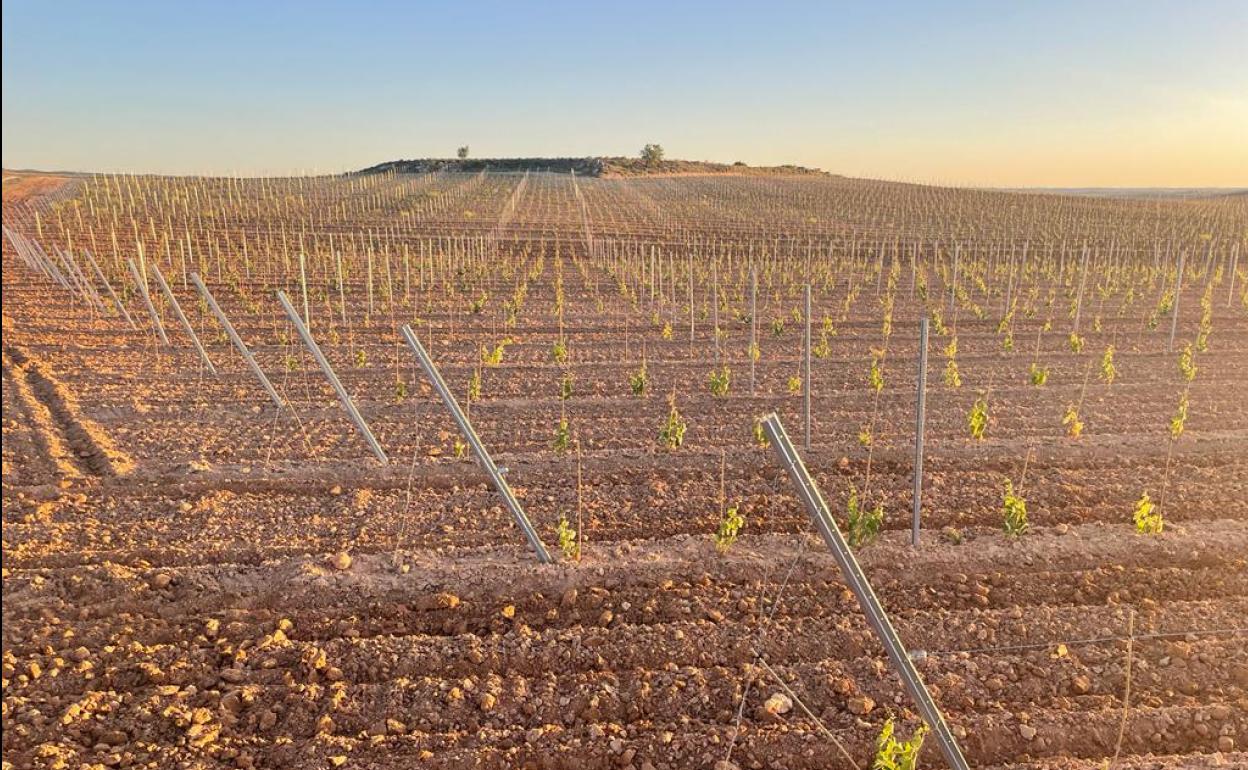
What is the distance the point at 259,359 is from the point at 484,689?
7.02m

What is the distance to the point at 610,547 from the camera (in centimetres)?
463

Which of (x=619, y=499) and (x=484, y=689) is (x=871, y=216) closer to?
(x=619, y=499)

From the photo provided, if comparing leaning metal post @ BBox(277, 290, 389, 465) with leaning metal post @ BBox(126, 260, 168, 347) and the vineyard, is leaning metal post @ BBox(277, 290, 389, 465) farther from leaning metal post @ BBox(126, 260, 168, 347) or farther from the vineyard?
leaning metal post @ BBox(126, 260, 168, 347)

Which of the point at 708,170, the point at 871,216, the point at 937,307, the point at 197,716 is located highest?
the point at 708,170

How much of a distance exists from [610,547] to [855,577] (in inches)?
90.5

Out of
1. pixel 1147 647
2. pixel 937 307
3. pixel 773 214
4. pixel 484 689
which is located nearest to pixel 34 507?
pixel 484 689

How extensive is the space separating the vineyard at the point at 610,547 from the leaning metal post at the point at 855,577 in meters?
0.29

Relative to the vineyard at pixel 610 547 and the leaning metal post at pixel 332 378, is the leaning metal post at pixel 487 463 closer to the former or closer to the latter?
the vineyard at pixel 610 547

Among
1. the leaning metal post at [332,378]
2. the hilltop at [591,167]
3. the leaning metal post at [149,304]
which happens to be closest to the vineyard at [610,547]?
the leaning metal post at [332,378]

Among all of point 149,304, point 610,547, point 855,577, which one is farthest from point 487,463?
point 149,304

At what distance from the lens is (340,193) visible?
3919 centimetres

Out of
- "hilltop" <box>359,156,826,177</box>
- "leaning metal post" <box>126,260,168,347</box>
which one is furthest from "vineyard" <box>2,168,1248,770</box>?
"hilltop" <box>359,156,826,177</box>

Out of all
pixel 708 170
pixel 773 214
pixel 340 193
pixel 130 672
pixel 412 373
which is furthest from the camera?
pixel 708 170

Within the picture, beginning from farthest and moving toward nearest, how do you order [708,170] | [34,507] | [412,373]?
[708,170] < [412,373] < [34,507]
